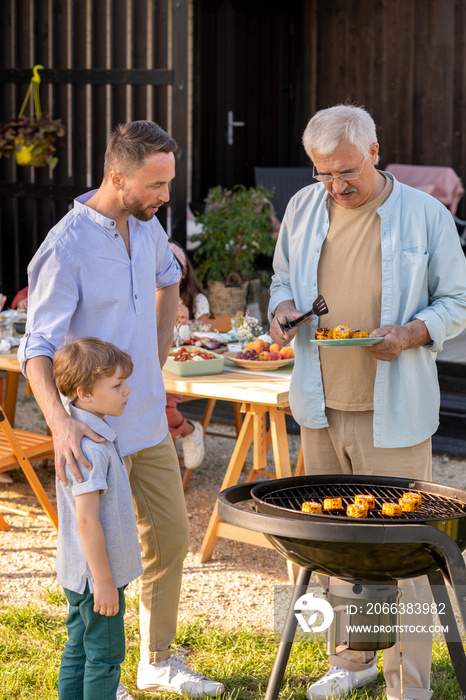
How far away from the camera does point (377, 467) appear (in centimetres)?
265

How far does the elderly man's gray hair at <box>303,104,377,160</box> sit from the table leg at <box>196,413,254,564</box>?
1568mm

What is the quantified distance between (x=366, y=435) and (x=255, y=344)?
1452mm

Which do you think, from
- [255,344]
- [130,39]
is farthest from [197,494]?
[130,39]

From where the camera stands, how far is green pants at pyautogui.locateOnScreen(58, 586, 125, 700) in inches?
87.8

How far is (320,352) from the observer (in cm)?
272

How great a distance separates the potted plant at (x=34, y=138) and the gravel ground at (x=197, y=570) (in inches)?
134

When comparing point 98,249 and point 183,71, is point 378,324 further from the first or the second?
point 183,71

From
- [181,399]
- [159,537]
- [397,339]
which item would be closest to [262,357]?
[181,399]

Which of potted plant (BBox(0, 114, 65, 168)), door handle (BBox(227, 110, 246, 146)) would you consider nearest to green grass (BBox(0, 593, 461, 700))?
potted plant (BBox(0, 114, 65, 168))

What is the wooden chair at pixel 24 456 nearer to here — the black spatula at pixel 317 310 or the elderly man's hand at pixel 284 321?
the elderly man's hand at pixel 284 321

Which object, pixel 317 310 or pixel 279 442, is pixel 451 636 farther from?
pixel 279 442

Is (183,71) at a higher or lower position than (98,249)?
higher

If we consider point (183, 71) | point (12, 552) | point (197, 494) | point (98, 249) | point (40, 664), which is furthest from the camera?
point (183, 71)

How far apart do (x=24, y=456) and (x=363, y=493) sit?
2.09 metres
